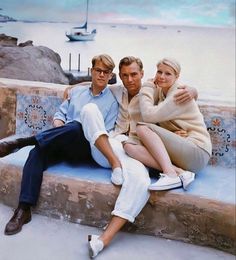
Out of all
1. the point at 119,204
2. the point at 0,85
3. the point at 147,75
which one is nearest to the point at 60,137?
the point at 119,204

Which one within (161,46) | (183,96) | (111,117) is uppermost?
(161,46)

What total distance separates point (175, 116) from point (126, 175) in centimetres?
36

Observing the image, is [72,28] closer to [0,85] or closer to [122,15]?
[122,15]

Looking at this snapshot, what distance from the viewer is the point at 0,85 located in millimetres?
2586

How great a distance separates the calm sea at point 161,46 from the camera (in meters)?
2.79

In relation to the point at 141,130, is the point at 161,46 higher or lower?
higher

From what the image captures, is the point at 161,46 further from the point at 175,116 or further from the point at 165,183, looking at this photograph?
the point at 165,183

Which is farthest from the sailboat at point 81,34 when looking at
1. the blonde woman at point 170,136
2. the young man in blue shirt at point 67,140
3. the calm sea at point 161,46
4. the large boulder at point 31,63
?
the blonde woman at point 170,136

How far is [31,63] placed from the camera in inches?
126

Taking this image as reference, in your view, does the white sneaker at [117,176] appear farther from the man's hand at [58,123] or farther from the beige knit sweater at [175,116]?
the man's hand at [58,123]

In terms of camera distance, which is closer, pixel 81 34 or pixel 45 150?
pixel 45 150

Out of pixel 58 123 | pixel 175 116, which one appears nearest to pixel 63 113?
pixel 58 123

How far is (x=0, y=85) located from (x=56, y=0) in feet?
2.86

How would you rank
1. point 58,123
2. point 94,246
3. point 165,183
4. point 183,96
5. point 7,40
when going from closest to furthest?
point 94,246
point 165,183
point 183,96
point 58,123
point 7,40
